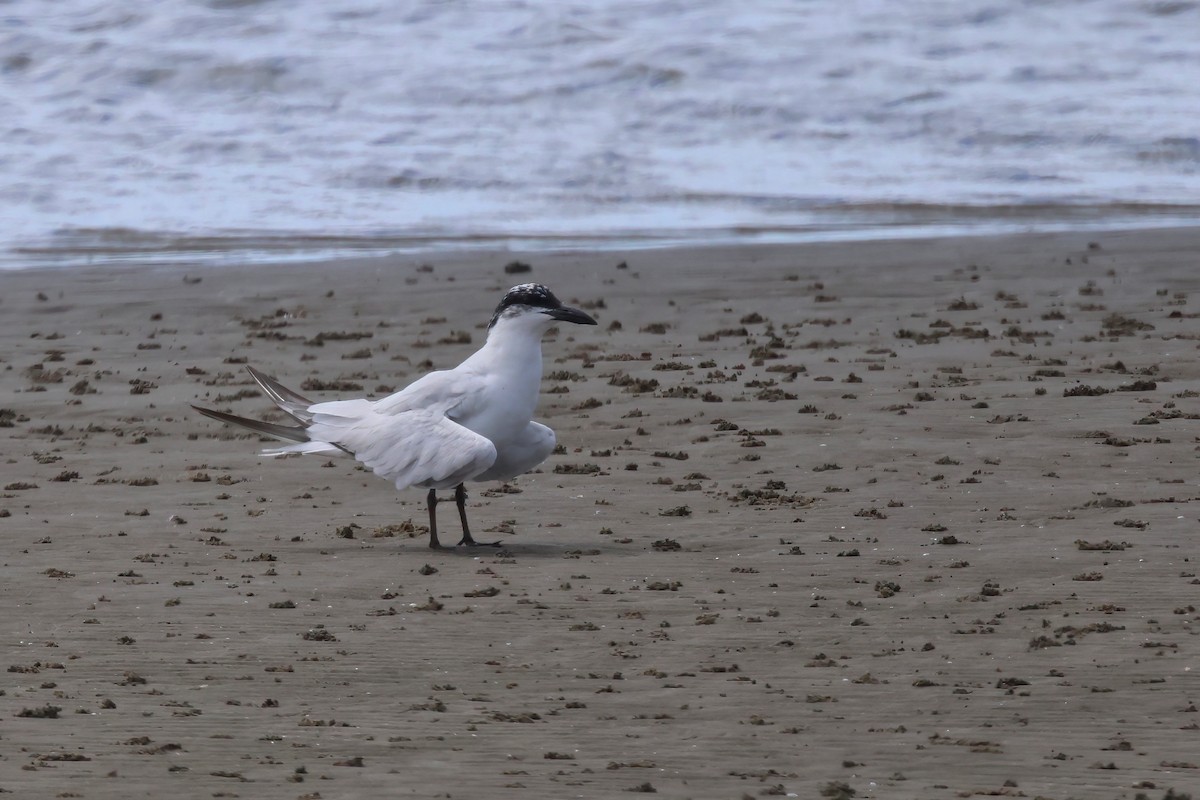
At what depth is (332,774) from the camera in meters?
5.01

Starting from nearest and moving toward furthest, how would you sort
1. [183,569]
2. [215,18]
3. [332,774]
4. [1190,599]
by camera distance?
[332,774] < [1190,599] < [183,569] < [215,18]

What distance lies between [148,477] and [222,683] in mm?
4413

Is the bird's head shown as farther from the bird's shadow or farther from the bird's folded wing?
the bird's shadow

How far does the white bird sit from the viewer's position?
8.49 meters

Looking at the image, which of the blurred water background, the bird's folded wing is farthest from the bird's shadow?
the blurred water background

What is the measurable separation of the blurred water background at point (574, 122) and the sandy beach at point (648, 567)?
22.3 feet

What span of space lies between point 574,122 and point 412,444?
20686 mm

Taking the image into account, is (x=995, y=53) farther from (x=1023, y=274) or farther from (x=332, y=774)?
(x=332, y=774)

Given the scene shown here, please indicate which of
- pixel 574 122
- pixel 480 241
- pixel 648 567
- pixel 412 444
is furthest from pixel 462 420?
pixel 574 122

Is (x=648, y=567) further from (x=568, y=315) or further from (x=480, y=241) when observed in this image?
(x=480, y=241)

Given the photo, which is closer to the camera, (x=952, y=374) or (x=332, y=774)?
(x=332, y=774)

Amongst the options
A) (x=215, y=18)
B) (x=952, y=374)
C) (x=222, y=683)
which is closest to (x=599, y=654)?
(x=222, y=683)

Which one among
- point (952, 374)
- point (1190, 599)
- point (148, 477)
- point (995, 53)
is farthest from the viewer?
point (995, 53)

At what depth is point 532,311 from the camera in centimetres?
898
